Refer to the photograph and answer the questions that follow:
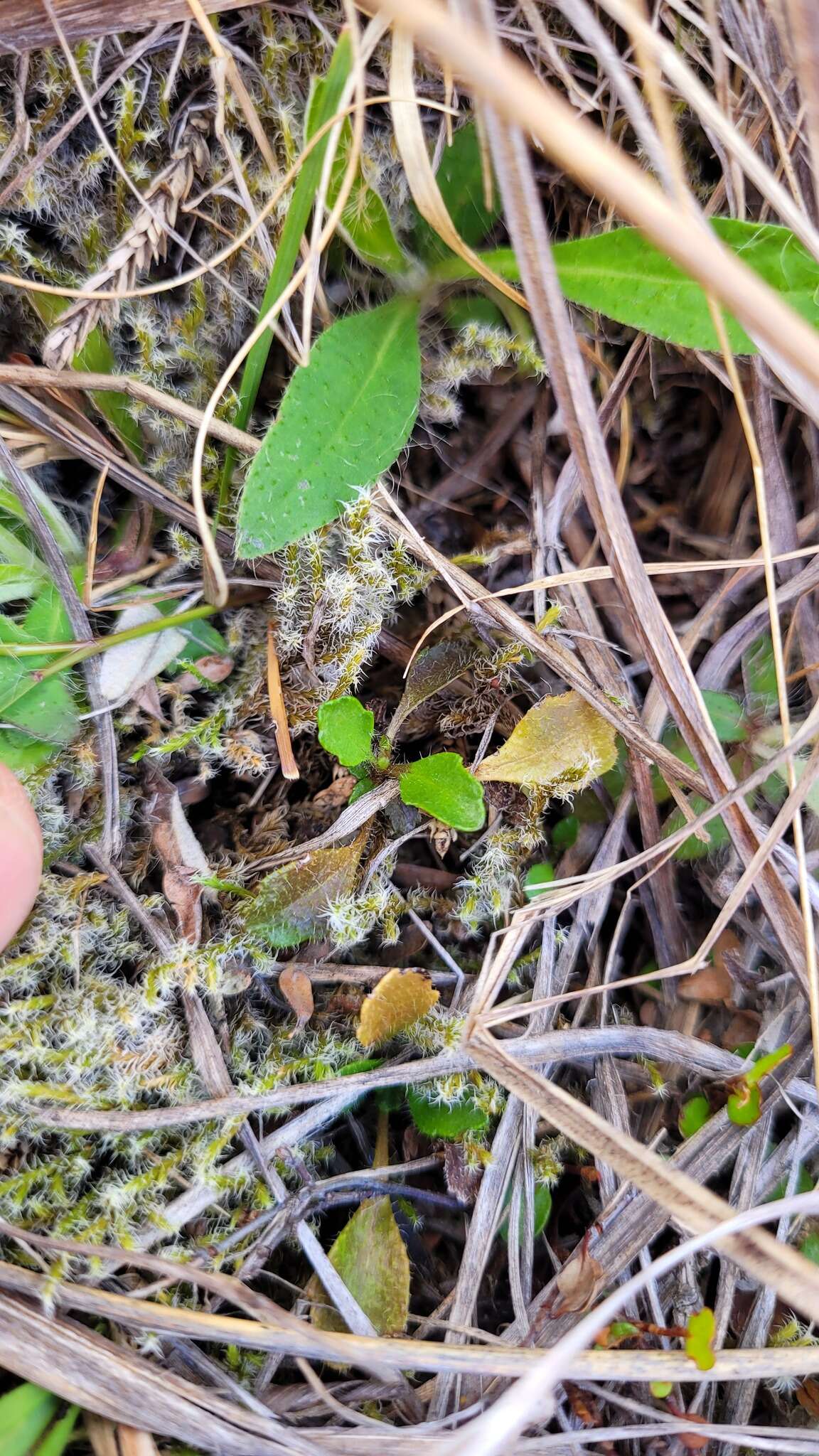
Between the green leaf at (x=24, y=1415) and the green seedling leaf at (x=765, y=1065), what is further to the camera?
the green seedling leaf at (x=765, y=1065)

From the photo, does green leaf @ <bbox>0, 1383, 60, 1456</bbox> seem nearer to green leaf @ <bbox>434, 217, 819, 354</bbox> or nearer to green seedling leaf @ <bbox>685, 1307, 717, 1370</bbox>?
green seedling leaf @ <bbox>685, 1307, 717, 1370</bbox>

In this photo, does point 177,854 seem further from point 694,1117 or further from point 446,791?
point 694,1117

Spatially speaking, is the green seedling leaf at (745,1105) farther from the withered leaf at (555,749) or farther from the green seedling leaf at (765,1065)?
the withered leaf at (555,749)

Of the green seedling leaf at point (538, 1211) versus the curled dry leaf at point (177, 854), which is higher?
the curled dry leaf at point (177, 854)

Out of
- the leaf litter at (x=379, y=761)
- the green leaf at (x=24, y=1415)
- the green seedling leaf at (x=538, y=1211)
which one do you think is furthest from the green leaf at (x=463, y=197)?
the green leaf at (x=24, y=1415)

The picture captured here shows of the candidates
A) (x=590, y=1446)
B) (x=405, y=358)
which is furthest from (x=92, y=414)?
(x=590, y=1446)

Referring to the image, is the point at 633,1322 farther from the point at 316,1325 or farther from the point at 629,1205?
the point at 316,1325

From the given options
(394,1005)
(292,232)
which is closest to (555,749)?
(394,1005)

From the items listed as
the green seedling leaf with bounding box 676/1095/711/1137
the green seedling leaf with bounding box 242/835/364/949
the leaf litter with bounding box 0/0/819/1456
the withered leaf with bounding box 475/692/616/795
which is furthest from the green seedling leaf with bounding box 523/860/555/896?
the green seedling leaf with bounding box 676/1095/711/1137
